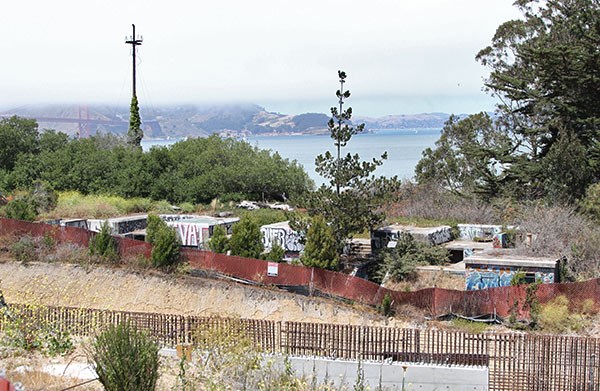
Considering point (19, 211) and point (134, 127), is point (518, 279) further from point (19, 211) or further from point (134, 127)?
point (134, 127)

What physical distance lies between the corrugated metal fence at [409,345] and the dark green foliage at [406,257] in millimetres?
8451

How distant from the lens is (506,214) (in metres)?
35.3

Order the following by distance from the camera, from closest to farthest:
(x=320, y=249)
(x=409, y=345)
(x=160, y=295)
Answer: (x=409, y=345) → (x=320, y=249) → (x=160, y=295)

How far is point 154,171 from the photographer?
44750 millimetres

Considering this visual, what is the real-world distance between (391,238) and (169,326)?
→ 14867 mm

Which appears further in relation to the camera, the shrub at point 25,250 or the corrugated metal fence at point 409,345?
the shrub at point 25,250

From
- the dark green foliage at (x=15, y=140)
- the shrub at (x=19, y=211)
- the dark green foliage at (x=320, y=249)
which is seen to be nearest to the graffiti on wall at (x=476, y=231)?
the dark green foliage at (x=320, y=249)

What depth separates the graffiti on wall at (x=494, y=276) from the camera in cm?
2480

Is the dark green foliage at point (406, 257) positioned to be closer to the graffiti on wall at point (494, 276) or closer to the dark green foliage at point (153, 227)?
the graffiti on wall at point (494, 276)

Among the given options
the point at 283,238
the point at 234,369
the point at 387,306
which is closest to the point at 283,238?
the point at 283,238

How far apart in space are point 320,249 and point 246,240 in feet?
11.4

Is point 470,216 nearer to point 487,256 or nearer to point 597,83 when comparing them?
point 597,83

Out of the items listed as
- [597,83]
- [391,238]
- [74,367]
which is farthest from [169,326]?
[597,83]

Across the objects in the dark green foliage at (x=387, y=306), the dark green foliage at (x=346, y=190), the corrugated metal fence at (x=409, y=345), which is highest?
the dark green foliage at (x=346, y=190)
